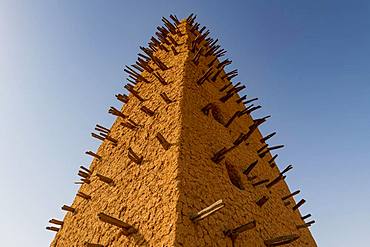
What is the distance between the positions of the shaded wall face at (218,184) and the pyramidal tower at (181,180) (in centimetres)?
3

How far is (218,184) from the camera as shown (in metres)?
7.35

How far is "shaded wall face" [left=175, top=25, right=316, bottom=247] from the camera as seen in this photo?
19.9 ft

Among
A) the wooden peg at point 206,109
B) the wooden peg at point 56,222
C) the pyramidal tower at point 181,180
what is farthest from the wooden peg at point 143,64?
the wooden peg at point 56,222

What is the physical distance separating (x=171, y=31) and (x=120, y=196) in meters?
11.3

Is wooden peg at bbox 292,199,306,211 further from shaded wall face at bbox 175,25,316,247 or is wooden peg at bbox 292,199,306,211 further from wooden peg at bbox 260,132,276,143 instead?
wooden peg at bbox 260,132,276,143

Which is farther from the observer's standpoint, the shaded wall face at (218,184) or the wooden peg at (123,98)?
the wooden peg at (123,98)

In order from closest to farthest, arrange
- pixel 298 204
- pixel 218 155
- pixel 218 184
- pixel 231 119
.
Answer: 1. pixel 218 184
2. pixel 218 155
3. pixel 231 119
4. pixel 298 204

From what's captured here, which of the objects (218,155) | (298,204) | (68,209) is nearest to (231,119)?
(218,155)

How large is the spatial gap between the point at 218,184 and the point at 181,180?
4.31 feet

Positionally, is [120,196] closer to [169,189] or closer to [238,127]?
[169,189]

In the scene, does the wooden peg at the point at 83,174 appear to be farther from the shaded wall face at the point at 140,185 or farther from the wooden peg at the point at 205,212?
the wooden peg at the point at 205,212

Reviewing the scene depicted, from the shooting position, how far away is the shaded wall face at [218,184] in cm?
607

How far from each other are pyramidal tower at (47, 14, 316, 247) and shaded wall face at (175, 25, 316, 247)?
3cm

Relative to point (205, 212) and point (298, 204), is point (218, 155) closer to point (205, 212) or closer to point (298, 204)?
point (205, 212)
